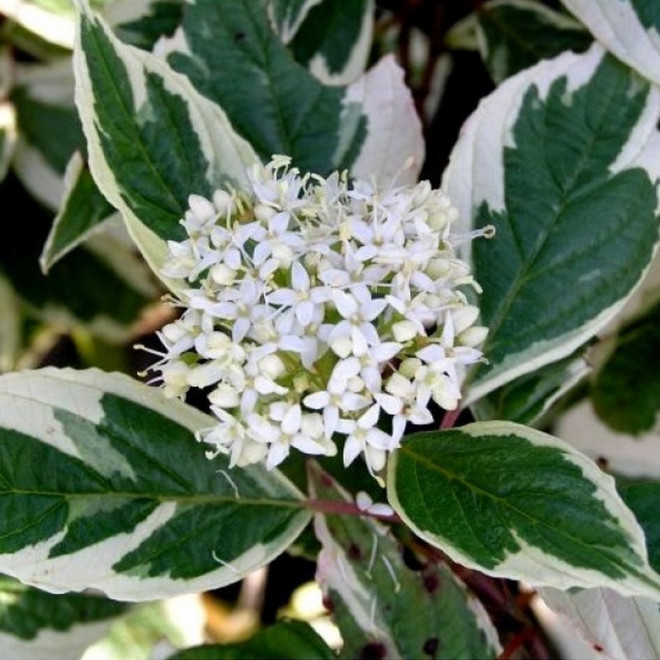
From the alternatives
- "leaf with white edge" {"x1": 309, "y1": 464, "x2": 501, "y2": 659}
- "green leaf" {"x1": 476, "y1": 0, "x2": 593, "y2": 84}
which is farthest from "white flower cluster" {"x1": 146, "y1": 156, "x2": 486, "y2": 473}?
"green leaf" {"x1": 476, "y1": 0, "x2": 593, "y2": 84}

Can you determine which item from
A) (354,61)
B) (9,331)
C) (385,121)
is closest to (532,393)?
(385,121)

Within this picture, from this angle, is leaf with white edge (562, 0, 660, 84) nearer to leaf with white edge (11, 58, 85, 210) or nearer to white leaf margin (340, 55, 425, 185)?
white leaf margin (340, 55, 425, 185)

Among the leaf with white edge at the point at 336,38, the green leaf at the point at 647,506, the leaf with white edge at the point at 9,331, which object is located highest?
the leaf with white edge at the point at 336,38

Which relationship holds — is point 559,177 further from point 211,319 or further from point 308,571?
point 308,571

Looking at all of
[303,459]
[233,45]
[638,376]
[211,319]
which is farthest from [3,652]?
[638,376]

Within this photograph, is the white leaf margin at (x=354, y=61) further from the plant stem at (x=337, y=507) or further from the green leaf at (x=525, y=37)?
the plant stem at (x=337, y=507)

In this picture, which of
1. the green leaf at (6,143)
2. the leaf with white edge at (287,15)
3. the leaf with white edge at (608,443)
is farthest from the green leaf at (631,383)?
the green leaf at (6,143)
